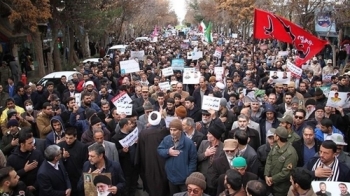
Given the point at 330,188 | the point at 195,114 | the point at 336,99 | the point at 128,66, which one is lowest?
the point at 195,114

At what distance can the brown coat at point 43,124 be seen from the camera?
26.8ft

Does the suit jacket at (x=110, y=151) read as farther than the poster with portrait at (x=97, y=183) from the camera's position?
Yes

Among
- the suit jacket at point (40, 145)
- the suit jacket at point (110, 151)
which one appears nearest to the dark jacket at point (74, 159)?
the suit jacket at point (110, 151)

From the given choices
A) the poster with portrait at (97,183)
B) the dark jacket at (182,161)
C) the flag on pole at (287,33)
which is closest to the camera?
the poster with portrait at (97,183)

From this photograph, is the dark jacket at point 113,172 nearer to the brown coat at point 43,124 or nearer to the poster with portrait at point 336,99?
the brown coat at point 43,124

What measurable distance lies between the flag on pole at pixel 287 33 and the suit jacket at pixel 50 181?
805 cm

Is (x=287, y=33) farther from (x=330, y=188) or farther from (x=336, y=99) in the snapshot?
(x=330, y=188)

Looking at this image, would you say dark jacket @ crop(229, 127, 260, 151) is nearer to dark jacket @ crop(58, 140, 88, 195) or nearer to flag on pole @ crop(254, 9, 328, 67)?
dark jacket @ crop(58, 140, 88, 195)

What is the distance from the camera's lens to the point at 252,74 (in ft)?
45.9

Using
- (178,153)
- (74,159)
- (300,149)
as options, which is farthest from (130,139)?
(300,149)

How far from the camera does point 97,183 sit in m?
4.92

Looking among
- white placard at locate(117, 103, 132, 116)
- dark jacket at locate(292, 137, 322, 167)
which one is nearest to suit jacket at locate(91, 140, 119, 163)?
white placard at locate(117, 103, 132, 116)

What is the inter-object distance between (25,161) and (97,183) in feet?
5.20

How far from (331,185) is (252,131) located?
112 inches
